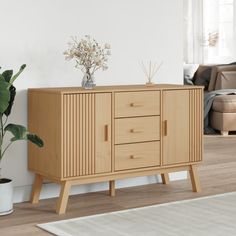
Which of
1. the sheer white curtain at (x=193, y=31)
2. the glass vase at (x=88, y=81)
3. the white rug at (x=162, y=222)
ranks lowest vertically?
the white rug at (x=162, y=222)

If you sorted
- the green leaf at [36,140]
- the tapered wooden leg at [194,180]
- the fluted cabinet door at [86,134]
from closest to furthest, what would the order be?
the green leaf at [36,140], the fluted cabinet door at [86,134], the tapered wooden leg at [194,180]

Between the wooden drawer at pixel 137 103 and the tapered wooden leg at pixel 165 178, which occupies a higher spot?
the wooden drawer at pixel 137 103

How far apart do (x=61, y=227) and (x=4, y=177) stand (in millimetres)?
757

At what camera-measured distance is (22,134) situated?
4004 mm

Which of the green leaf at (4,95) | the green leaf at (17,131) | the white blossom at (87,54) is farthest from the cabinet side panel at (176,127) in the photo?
the green leaf at (4,95)

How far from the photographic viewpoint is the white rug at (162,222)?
3715mm

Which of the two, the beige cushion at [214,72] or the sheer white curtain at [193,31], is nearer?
the beige cushion at [214,72]

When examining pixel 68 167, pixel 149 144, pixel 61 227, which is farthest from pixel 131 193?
pixel 61 227

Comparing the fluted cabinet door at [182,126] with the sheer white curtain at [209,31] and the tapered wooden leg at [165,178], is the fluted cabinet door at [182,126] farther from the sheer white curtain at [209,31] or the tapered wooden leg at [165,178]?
the sheer white curtain at [209,31]

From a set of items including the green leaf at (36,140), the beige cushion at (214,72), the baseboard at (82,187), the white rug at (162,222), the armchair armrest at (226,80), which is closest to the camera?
the white rug at (162,222)

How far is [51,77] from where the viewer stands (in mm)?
4570

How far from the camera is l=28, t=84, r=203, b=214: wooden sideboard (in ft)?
13.7

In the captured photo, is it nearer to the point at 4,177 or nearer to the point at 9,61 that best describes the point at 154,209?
the point at 4,177

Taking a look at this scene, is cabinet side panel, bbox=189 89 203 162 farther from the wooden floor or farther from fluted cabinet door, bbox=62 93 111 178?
fluted cabinet door, bbox=62 93 111 178
